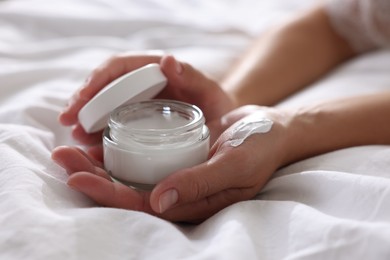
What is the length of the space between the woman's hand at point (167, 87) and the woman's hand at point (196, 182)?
0.34 feet

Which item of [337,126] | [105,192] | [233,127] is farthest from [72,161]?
[337,126]

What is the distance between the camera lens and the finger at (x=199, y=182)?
59 centimetres

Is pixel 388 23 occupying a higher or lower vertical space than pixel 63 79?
higher

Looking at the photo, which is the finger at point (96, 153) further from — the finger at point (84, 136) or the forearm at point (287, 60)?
the forearm at point (287, 60)

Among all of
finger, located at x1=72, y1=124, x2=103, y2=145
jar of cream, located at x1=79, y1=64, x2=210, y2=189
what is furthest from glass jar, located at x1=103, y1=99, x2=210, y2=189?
finger, located at x1=72, y1=124, x2=103, y2=145

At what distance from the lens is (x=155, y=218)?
58cm

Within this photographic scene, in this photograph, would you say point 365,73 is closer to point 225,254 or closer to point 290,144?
point 290,144

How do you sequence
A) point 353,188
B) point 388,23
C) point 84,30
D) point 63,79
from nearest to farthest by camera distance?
point 353,188
point 63,79
point 388,23
point 84,30

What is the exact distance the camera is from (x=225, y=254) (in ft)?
1.68

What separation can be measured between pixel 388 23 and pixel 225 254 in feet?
2.38

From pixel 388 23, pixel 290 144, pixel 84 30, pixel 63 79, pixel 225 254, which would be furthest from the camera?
pixel 84 30

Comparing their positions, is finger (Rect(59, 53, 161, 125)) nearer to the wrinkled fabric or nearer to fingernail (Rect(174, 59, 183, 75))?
fingernail (Rect(174, 59, 183, 75))

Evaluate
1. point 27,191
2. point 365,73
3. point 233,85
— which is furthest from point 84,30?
point 27,191

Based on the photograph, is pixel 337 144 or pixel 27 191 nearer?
pixel 27 191
